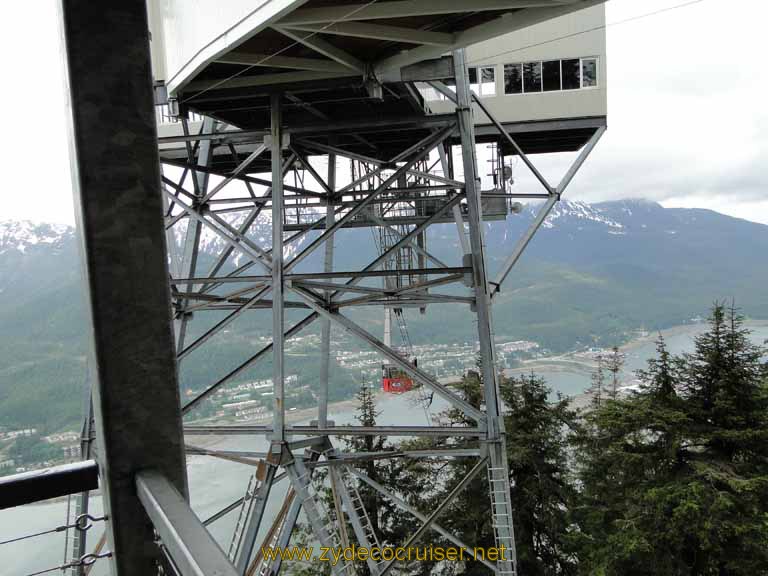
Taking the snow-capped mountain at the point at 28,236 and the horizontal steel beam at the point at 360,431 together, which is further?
the snow-capped mountain at the point at 28,236

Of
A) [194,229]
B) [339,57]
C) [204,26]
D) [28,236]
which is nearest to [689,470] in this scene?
[194,229]

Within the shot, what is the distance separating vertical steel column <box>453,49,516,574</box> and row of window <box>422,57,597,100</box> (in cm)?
413

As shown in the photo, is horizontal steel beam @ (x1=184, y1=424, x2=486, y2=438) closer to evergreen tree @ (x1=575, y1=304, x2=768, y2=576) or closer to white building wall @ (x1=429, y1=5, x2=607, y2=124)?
white building wall @ (x1=429, y1=5, x2=607, y2=124)

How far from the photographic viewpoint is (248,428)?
9227 mm

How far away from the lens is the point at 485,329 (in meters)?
8.44

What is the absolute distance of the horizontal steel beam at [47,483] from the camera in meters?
2.05

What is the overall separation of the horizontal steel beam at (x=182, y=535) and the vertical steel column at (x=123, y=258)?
0.56 feet

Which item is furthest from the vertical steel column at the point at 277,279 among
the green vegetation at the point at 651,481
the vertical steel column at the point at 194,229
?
the green vegetation at the point at 651,481

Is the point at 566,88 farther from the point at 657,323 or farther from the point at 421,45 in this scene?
the point at 657,323

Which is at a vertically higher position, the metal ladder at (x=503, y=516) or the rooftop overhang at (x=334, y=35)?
the rooftop overhang at (x=334, y=35)

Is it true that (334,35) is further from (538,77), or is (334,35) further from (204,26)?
(538,77)

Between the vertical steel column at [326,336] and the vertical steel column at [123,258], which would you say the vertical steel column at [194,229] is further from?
the vertical steel column at [123,258]

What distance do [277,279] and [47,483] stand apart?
633 centimetres

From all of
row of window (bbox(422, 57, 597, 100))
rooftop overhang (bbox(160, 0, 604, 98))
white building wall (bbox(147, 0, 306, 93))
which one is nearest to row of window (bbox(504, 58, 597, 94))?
row of window (bbox(422, 57, 597, 100))
